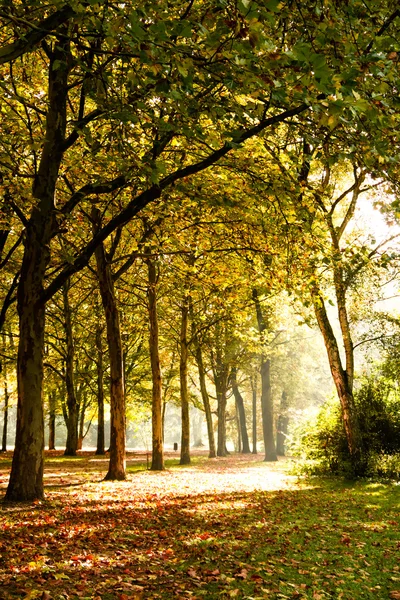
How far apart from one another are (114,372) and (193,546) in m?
7.07

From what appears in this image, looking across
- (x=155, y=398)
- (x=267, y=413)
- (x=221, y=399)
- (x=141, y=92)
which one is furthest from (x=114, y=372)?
(x=221, y=399)

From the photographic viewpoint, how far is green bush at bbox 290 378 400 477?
631 inches

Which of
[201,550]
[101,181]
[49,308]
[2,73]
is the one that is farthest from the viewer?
[49,308]

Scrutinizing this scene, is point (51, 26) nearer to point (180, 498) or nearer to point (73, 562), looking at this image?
point (73, 562)

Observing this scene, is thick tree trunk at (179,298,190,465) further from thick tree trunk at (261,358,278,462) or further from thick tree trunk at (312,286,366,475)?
thick tree trunk at (261,358,278,462)

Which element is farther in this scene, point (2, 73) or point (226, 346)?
point (226, 346)

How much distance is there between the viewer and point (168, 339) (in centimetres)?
2891

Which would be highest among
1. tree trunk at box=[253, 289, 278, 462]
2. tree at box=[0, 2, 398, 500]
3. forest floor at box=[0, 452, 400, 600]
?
tree at box=[0, 2, 398, 500]

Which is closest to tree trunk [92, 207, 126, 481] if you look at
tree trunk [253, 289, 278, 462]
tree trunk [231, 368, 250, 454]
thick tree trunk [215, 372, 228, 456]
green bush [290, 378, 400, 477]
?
green bush [290, 378, 400, 477]

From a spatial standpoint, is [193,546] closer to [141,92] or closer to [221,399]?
[141,92]

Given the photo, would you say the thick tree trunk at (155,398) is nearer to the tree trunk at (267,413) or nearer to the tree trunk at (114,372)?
the tree trunk at (114,372)

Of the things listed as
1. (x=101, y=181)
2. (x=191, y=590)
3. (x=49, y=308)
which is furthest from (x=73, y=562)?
(x=49, y=308)

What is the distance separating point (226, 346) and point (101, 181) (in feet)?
70.3

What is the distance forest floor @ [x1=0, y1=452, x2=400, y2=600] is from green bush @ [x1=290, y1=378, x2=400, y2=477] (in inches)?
160
